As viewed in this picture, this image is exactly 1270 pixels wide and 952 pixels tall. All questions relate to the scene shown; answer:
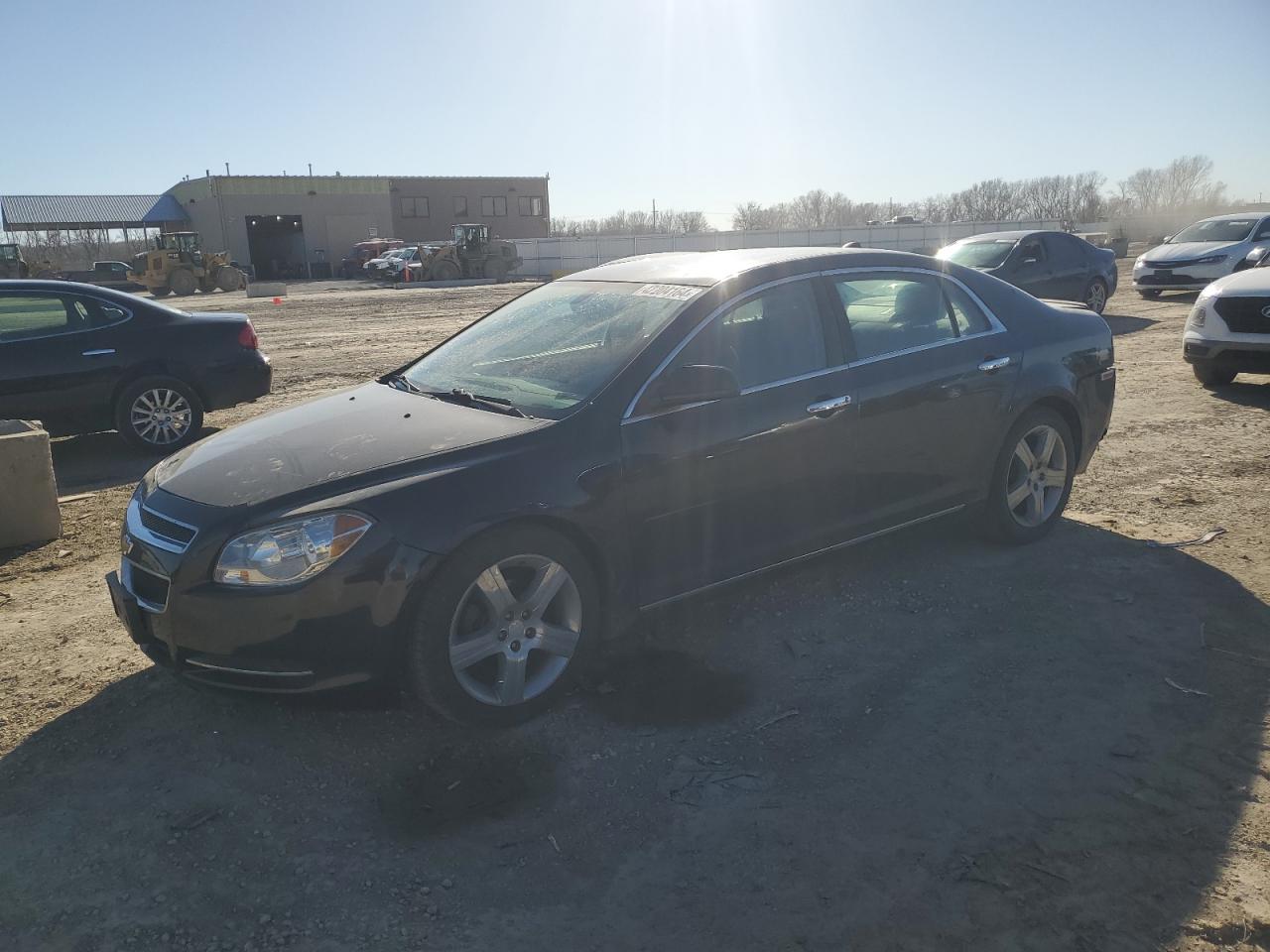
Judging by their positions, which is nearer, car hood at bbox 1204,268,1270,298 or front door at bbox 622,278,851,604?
front door at bbox 622,278,851,604

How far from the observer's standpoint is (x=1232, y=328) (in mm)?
9234

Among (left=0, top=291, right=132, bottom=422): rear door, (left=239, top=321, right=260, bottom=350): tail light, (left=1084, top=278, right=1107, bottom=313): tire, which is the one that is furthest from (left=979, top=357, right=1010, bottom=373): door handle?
(left=1084, top=278, right=1107, bottom=313): tire

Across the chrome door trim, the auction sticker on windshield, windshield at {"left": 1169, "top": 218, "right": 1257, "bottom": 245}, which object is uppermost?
windshield at {"left": 1169, "top": 218, "right": 1257, "bottom": 245}

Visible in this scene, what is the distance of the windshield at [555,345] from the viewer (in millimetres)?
4078

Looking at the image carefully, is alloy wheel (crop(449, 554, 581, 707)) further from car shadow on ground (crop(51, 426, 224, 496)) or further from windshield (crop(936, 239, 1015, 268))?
windshield (crop(936, 239, 1015, 268))

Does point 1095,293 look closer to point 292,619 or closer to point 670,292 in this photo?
point 670,292

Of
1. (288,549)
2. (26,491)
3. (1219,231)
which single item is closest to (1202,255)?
(1219,231)

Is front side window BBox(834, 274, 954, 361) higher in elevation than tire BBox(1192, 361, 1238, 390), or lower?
higher

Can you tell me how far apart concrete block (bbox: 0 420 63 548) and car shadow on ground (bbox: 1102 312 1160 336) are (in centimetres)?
1398

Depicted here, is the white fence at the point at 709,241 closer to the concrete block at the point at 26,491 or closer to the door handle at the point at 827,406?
the concrete block at the point at 26,491

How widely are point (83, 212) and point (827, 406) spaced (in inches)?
2977

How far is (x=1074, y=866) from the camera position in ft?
9.34

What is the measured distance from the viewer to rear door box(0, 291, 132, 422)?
780 cm

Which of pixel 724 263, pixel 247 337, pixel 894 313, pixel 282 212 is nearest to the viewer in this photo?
pixel 724 263
